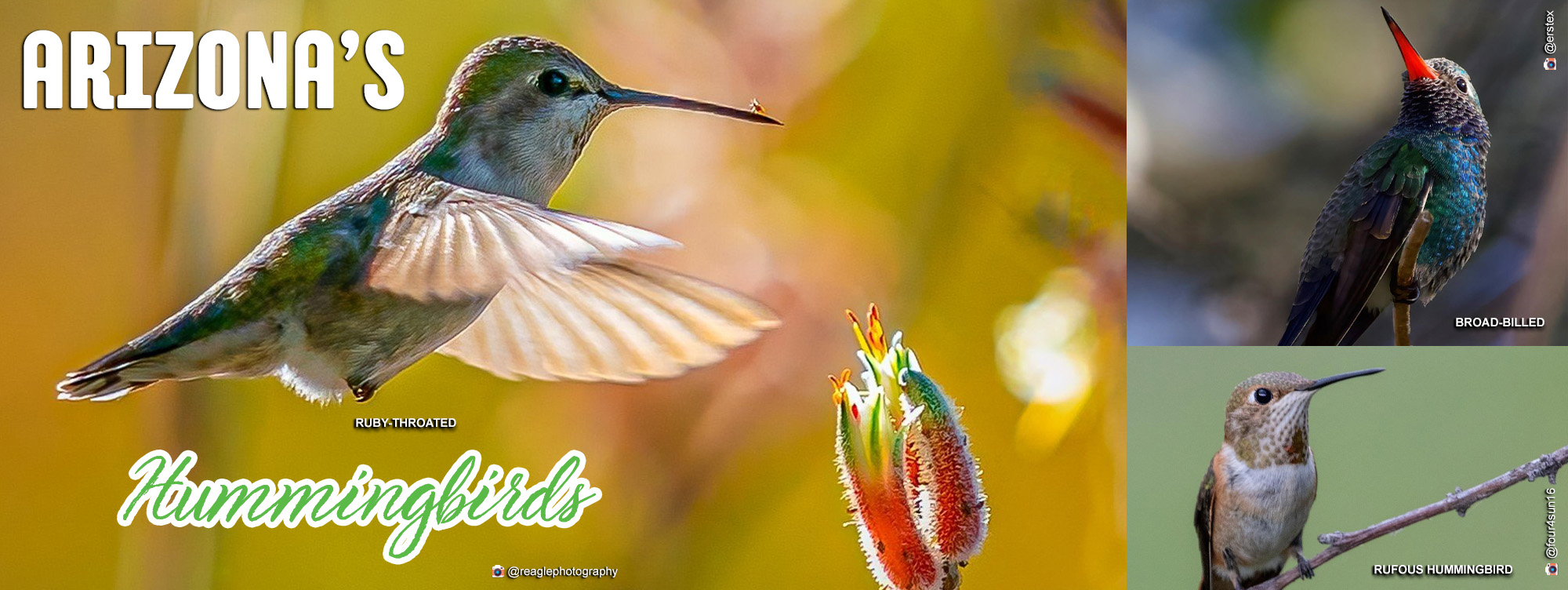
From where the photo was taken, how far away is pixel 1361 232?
1.84 meters

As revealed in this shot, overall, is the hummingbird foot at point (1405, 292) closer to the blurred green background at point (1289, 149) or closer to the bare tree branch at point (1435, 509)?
the blurred green background at point (1289, 149)

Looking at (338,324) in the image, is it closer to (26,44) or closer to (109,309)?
(109,309)

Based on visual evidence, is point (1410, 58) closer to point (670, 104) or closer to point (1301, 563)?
point (1301, 563)

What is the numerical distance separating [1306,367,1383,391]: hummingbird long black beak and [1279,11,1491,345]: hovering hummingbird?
2.4 inches

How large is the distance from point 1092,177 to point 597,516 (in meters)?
1.01

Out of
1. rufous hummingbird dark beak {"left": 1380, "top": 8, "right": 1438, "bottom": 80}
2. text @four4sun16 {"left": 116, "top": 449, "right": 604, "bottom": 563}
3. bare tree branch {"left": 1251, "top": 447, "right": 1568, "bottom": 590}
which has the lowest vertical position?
bare tree branch {"left": 1251, "top": 447, "right": 1568, "bottom": 590}

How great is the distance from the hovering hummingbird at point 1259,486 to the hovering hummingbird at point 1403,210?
0.34ft

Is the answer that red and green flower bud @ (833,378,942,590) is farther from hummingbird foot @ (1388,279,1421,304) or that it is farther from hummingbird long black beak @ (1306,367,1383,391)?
hummingbird foot @ (1388,279,1421,304)

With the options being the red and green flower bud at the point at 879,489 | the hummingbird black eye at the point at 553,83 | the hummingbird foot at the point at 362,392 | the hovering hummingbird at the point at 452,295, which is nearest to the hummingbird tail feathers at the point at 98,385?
the hovering hummingbird at the point at 452,295

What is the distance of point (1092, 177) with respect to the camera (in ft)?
6.28

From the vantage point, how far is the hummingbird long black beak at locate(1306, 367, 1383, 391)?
1856 millimetres

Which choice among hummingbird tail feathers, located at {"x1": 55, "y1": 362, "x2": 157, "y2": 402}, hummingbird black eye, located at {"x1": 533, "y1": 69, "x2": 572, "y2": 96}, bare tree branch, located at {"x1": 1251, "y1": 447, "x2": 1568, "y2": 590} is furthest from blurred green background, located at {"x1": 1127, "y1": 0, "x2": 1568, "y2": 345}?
hummingbird tail feathers, located at {"x1": 55, "y1": 362, "x2": 157, "y2": 402}

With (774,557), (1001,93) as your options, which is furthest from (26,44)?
(1001,93)

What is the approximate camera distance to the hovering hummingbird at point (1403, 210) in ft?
6.02
